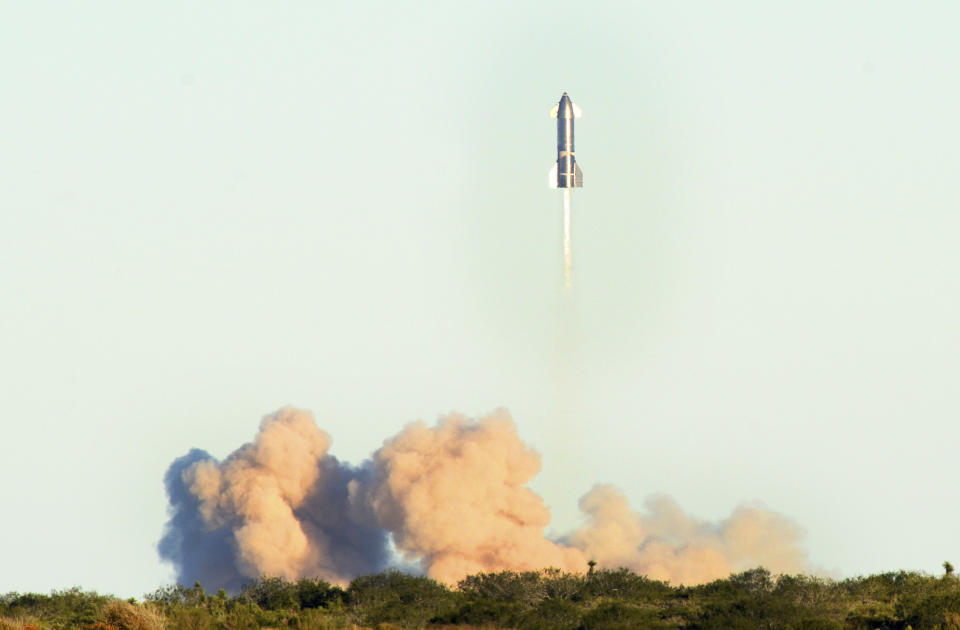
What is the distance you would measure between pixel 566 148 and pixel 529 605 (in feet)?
127

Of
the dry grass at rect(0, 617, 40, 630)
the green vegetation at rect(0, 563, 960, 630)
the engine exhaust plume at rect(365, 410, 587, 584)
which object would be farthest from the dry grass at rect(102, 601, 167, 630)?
the engine exhaust plume at rect(365, 410, 587, 584)

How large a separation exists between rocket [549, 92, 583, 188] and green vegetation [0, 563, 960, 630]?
95.2ft

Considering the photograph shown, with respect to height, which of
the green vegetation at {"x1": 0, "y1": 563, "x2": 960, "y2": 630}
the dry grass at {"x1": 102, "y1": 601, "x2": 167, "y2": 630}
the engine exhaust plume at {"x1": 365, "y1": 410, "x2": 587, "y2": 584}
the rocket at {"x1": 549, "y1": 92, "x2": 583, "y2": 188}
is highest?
the rocket at {"x1": 549, "y1": 92, "x2": 583, "y2": 188}

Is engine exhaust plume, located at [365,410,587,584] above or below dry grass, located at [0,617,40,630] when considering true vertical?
above

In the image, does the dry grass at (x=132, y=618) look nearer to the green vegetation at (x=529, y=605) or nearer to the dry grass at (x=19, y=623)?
the green vegetation at (x=529, y=605)

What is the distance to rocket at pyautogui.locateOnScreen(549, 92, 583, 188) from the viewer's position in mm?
112062

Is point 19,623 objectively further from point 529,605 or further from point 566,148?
point 566,148

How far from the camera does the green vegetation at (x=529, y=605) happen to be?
245 feet

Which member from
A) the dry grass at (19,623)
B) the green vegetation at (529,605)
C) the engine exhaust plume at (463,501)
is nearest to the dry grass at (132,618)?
the green vegetation at (529,605)

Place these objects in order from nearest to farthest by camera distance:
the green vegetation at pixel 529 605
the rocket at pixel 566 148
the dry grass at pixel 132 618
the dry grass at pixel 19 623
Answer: the dry grass at pixel 132 618 < the dry grass at pixel 19 623 < the green vegetation at pixel 529 605 < the rocket at pixel 566 148

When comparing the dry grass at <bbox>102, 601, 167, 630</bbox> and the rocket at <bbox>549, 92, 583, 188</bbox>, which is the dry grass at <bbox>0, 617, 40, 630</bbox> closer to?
the dry grass at <bbox>102, 601, 167, 630</bbox>

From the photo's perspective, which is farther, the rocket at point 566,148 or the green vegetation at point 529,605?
the rocket at point 566,148

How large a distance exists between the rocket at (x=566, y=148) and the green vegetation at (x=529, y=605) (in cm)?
2902

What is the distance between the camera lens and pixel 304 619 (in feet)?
247
